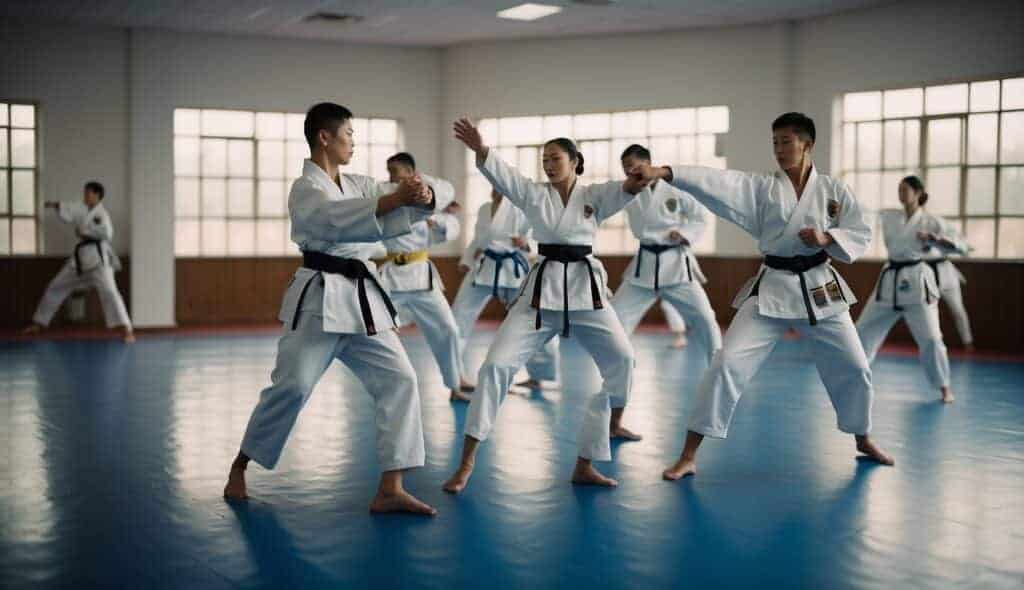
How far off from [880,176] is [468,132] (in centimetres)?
667

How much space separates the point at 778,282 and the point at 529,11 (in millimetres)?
6266

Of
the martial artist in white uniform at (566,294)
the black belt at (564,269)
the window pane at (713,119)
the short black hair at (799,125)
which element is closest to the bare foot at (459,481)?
the martial artist in white uniform at (566,294)

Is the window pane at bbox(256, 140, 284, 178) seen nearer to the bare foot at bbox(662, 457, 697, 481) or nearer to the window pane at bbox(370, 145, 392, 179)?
the window pane at bbox(370, 145, 392, 179)

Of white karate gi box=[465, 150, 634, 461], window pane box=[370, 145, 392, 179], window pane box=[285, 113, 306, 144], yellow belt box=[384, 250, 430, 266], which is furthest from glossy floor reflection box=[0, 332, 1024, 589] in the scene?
window pane box=[370, 145, 392, 179]

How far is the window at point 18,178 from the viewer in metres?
10.1

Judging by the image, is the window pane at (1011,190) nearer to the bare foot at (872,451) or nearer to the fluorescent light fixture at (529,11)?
the fluorescent light fixture at (529,11)

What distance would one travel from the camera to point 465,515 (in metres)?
3.58

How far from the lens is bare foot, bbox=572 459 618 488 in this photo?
4.00 metres

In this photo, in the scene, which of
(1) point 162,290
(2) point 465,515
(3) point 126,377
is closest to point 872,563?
(2) point 465,515

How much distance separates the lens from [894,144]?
9.41 meters

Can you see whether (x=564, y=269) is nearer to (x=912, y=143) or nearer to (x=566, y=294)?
(x=566, y=294)

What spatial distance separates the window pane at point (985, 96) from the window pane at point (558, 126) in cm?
399

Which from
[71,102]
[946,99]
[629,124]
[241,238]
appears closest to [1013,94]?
[946,99]

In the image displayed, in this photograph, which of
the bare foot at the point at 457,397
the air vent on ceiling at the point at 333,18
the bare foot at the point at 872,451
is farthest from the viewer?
the air vent on ceiling at the point at 333,18
